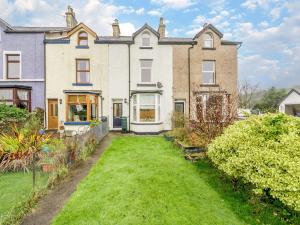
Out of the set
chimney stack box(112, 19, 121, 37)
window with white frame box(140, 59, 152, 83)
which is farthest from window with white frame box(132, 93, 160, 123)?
chimney stack box(112, 19, 121, 37)

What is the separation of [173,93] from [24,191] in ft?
49.0

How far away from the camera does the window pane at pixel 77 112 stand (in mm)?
17484

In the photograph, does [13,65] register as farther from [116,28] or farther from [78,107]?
[116,28]

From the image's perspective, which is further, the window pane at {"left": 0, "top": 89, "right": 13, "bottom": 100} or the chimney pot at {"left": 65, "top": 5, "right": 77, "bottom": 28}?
the chimney pot at {"left": 65, "top": 5, "right": 77, "bottom": 28}

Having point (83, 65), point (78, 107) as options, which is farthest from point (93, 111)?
point (83, 65)

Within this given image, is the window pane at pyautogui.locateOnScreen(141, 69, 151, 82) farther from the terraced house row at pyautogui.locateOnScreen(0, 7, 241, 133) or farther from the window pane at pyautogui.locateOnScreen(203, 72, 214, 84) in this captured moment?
the window pane at pyautogui.locateOnScreen(203, 72, 214, 84)

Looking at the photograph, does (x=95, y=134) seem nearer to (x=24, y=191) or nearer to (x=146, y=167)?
(x=146, y=167)

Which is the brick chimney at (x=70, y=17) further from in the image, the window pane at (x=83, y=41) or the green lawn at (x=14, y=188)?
the green lawn at (x=14, y=188)

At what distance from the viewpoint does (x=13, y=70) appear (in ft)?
60.4

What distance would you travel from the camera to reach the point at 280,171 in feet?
15.2

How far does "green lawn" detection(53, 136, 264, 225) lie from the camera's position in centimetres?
454

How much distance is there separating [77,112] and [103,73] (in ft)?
13.9

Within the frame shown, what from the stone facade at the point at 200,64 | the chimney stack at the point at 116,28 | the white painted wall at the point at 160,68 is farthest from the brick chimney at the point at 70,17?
the stone facade at the point at 200,64

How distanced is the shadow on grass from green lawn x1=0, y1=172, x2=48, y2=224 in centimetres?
556
